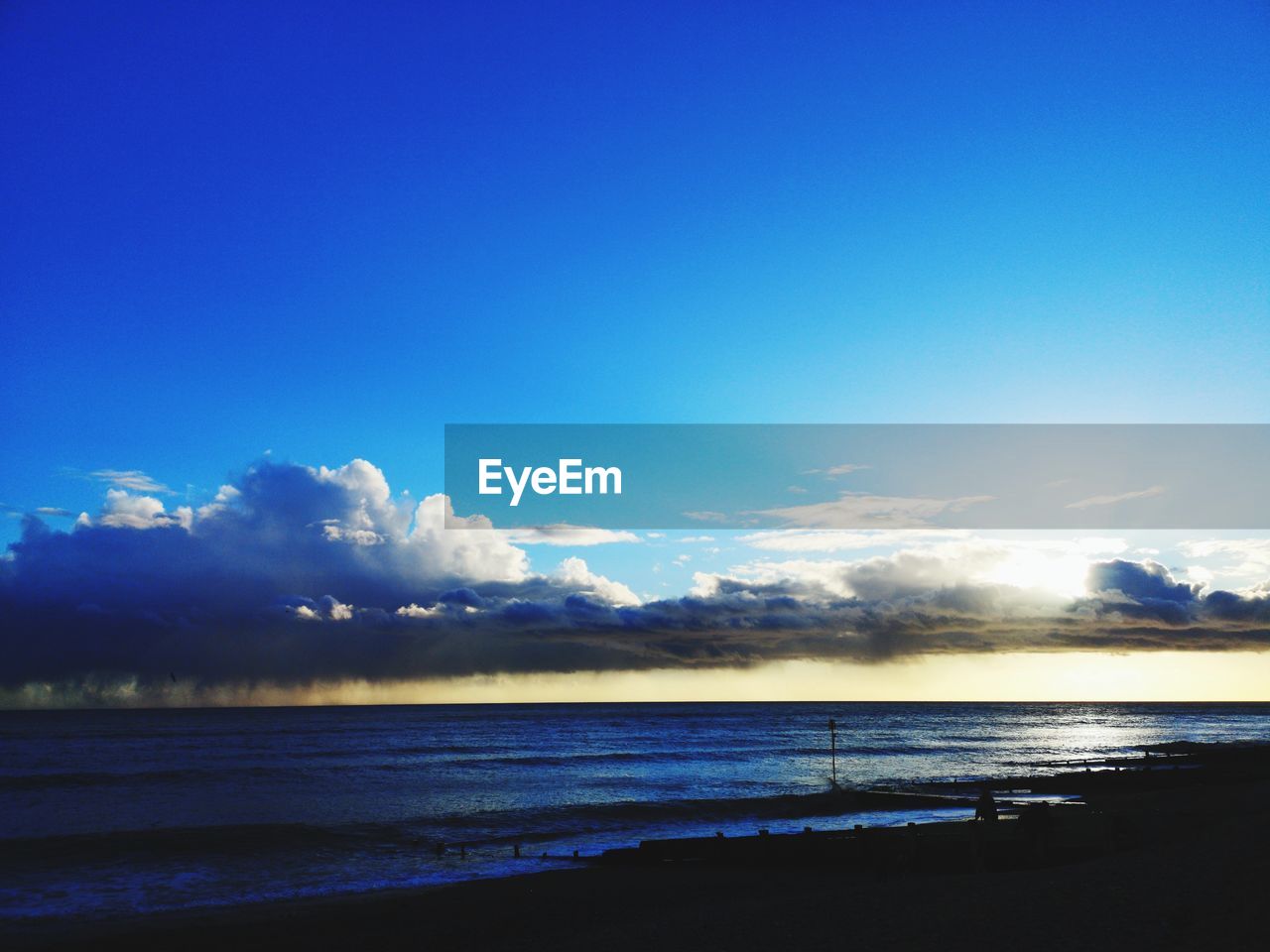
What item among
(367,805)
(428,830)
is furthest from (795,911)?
(367,805)

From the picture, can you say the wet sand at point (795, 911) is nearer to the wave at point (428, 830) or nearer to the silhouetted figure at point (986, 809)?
the silhouetted figure at point (986, 809)

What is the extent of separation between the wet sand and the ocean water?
3.75m

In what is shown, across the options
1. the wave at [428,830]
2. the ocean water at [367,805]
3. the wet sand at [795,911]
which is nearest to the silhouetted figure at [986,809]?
the wet sand at [795,911]

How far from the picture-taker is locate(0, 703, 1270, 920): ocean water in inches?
1113

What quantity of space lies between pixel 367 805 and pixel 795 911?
35.1m

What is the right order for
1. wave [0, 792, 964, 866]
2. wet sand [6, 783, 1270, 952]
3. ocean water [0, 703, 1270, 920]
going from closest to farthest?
wet sand [6, 783, 1270, 952] → ocean water [0, 703, 1270, 920] → wave [0, 792, 964, 866]

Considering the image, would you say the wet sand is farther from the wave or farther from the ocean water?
the wave

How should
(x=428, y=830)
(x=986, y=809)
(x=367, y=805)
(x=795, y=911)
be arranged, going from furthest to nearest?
(x=367, y=805), (x=428, y=830), (x=986, y=809), (x=795, y=911)

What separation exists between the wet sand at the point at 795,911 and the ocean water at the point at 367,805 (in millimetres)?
3753

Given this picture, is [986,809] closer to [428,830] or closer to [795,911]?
[795,911]

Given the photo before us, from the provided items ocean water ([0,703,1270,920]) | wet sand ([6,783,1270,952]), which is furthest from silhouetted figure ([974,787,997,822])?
ocean water ([0,703,1270,920])

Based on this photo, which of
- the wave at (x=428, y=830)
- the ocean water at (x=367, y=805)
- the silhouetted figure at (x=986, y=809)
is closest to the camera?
the silhouetted figure at (x=986, y=809)

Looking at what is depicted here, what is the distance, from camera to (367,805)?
153 ft

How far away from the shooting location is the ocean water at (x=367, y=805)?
2827 cm
